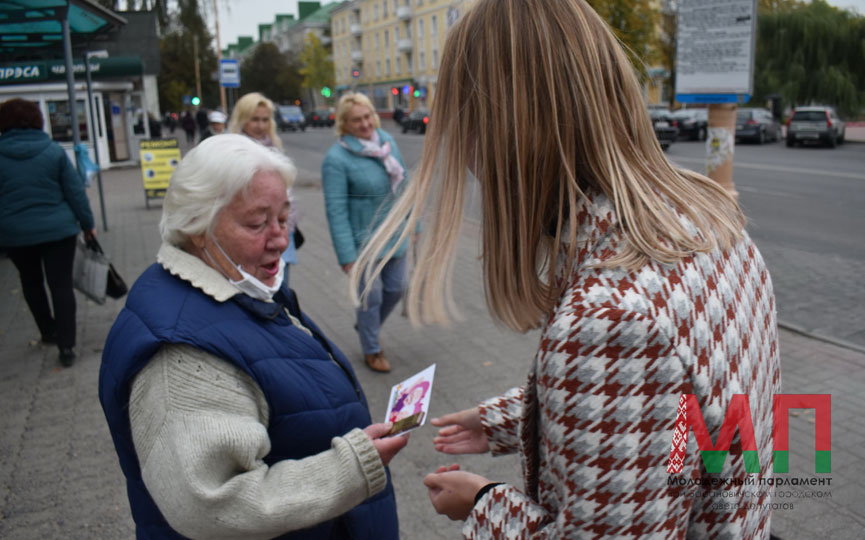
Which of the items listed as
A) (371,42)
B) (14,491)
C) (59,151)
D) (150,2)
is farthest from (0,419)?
(371,42)

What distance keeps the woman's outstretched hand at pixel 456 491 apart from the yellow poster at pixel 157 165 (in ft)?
43.9

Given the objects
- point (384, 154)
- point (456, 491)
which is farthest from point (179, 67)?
point (456, 491)

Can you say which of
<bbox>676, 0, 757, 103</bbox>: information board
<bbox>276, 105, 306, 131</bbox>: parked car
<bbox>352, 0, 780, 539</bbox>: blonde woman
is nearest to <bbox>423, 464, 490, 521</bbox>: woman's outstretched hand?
<bbox>352, 0, 780, 539</bbox>: blonde woman

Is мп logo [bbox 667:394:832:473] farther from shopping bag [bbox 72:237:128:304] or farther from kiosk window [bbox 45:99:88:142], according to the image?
kiosk window [bbox 45:99:88:142]

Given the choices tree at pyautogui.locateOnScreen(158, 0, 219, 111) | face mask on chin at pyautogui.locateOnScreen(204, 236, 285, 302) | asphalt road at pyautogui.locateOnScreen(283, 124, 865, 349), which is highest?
tree at pyautogui.locateOnScreen(158, 0, 219, 111)

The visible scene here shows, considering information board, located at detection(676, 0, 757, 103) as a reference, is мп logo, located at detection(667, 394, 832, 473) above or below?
below

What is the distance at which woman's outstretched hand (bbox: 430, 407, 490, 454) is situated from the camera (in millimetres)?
1775

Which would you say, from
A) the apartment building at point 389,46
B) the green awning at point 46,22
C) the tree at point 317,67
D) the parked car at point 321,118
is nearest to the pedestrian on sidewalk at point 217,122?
the green awning at point 46,22

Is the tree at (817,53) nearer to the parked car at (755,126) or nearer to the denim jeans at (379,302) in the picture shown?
the parked car at (755,126)

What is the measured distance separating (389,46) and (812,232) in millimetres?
69308

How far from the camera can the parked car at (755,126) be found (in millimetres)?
25984

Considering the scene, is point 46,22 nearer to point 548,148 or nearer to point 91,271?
point 91,271

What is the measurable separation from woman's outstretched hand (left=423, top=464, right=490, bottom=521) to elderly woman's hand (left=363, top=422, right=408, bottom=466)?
225 mm

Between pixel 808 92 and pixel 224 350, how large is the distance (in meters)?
35.9
